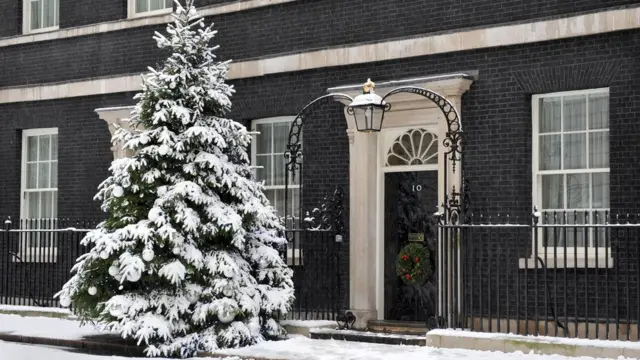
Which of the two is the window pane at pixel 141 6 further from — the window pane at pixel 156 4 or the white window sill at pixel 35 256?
the white window sill at pixel 35 256

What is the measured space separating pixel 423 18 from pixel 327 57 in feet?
5.33

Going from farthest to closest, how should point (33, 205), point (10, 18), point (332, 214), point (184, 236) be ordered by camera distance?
1. point (10, 18)
2. point (33, 205)
3. point (332, 214)
4. point (184, 236)

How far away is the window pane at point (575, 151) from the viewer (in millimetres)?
13016

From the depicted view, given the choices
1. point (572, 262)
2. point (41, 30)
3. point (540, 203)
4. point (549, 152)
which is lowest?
point (572, 262)

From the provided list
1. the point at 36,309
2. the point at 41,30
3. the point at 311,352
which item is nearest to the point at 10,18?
the point at 41,30

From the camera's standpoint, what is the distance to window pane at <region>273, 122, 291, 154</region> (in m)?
15.9

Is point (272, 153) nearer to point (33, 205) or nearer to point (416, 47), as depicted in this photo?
point (416, 47)

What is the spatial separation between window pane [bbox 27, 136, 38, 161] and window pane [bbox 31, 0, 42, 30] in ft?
6.81

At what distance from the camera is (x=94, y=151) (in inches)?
703

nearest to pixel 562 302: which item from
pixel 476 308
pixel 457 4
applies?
pixel 476 308

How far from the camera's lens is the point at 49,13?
1905 cm

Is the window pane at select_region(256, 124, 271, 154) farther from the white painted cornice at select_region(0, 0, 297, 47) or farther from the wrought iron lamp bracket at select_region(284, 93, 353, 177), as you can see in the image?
the white painted cornice at select_region(0, 0, 297, 47)

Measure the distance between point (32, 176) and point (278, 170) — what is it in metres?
5.44

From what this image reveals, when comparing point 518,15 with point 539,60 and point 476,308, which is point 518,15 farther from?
point 476,308
